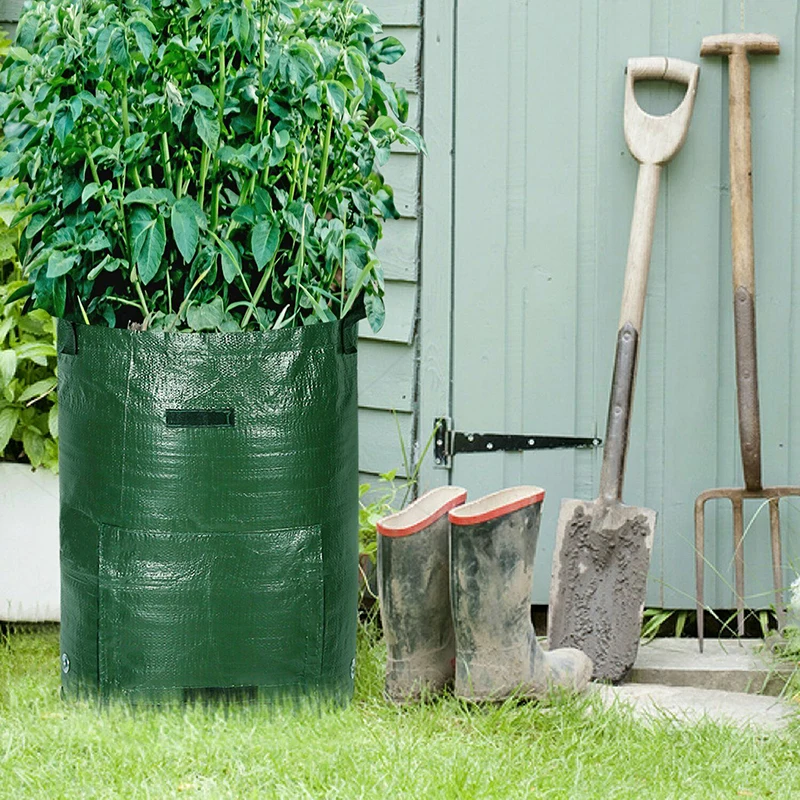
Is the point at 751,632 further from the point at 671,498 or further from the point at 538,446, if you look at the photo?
the point at 538,446

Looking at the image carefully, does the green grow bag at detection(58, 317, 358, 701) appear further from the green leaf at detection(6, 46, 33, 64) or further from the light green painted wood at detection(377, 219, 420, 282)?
the light green painted wood at detection(377, 219, 420, 282)

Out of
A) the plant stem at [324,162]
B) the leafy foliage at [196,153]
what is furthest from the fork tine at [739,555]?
the plant stem at [324,162]

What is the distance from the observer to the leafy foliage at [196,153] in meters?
2.52

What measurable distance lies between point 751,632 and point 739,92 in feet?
4.29

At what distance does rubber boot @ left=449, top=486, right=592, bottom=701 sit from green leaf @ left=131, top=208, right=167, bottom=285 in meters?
0.74

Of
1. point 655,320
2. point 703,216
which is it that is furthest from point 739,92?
point 655,320

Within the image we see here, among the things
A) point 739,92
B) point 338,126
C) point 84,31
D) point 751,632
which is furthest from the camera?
point 751,632

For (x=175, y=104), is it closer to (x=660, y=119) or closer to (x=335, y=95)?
(x=335, y=95)

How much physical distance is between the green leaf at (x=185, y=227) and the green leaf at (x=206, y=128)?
0.12 meters

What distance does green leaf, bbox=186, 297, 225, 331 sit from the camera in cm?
263

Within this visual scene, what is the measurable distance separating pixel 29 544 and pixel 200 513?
2.95ft

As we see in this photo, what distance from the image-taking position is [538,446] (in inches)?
136

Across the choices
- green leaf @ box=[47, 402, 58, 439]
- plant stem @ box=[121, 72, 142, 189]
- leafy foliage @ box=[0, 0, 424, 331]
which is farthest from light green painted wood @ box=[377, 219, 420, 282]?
plant stem @ box=[121, 72, 142, 189]

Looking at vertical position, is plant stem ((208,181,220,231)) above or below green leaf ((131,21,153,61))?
below
